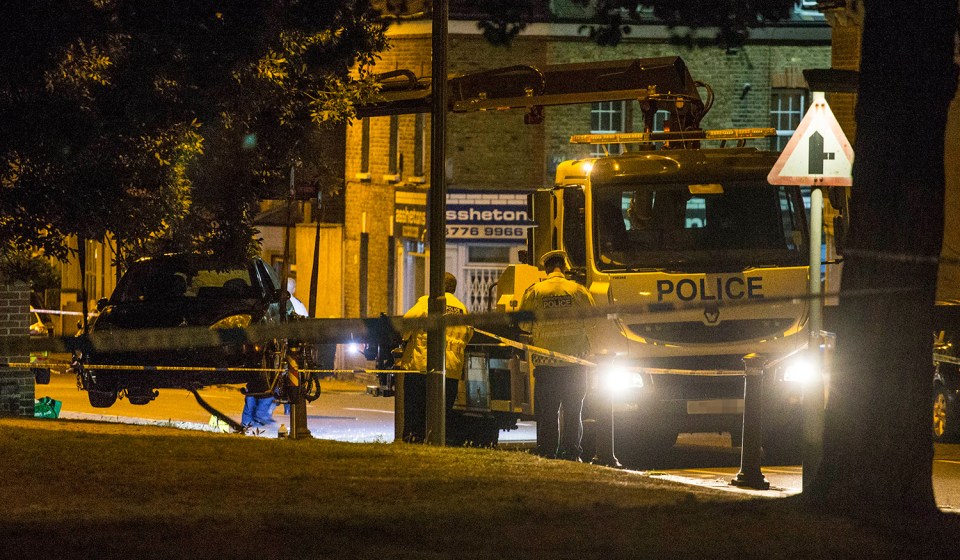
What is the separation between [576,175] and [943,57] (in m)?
7.38

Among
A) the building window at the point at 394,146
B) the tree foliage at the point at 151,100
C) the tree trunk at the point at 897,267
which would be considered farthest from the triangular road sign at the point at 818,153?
the building window at the point at 394,146

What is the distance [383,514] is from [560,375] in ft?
20.5

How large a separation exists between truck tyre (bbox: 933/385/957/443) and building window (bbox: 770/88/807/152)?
1513 centimetres

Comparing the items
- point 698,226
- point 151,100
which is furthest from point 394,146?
point 151,100

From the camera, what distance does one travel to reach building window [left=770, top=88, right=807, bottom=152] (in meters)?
31.9

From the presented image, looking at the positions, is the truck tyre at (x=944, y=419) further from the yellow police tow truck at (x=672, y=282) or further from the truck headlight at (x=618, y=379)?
the truck headlight at (x=618, y=379)

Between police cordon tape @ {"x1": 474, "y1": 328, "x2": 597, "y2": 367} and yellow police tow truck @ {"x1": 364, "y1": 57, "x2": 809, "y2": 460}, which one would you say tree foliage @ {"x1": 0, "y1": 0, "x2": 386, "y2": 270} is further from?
police cordon tape @ {"x1": 474, "y1": 328, "x2": 597, "y2": 367}

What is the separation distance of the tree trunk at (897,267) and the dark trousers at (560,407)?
5.82m

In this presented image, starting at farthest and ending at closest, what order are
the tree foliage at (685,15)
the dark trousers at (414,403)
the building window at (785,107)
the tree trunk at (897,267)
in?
the building window at (785,107) → the dark trousers at (414,403) → the tree foliage at (685,15) → the tree trunk at (897,267)

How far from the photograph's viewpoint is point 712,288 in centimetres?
1423

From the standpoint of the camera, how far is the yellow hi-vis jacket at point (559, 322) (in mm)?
13594

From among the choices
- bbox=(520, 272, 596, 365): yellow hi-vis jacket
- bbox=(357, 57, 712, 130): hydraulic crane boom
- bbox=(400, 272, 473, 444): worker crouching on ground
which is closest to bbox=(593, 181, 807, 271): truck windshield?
bbox=(520, 272, 596, 365): yellow hi-vis jacket

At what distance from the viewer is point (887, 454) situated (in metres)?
7.84

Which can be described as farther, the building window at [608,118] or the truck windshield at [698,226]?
the building window at [608,118]
